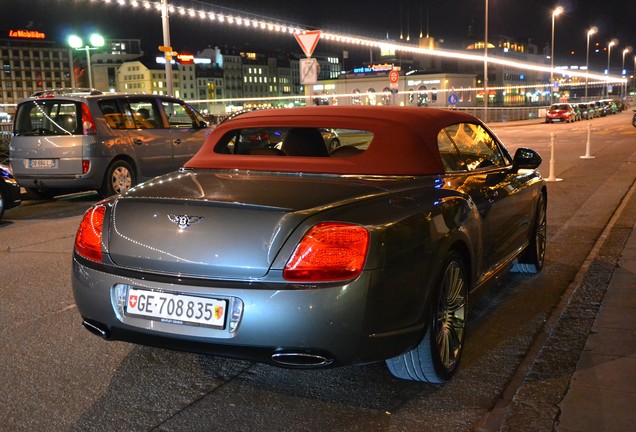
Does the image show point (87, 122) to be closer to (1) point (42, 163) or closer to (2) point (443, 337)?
(1) point (42, 163)

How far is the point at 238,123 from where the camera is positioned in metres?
4.87

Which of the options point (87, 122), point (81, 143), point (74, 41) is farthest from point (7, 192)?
point (74, 41)

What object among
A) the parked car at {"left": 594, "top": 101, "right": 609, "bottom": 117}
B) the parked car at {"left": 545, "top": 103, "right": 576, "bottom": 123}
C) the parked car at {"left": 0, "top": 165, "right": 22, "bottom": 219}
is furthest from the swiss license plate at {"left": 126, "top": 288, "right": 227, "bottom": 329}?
the parked car at {"left": 594, "top": 101, "right": 609, "bottom": 117}

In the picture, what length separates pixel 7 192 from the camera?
960cm

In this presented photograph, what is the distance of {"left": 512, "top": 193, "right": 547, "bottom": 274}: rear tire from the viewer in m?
5.96

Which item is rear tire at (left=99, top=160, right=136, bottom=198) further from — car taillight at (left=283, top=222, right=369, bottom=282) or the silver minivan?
car taillight at (left=283, top=222, right=369, bottom=282)

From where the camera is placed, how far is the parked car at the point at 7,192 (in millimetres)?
9531

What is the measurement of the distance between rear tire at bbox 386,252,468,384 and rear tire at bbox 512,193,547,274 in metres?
2.16

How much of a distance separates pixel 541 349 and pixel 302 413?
1652 mm

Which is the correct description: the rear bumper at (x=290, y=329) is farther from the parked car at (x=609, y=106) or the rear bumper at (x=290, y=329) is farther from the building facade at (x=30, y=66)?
the building facade at (x=30, y=66)

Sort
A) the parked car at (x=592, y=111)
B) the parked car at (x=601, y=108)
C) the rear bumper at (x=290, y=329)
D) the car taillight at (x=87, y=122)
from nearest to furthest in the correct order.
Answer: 1. the rear bumper at (x=290, y=329)
2. the car taillight at (x=87, y=122)
3. the parked car at (x=592, y=111)
4. the parked car at (x=601, y=108)

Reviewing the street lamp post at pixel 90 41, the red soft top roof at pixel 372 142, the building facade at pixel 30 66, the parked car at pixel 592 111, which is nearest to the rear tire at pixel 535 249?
the red soft top roof at pixel 372 142

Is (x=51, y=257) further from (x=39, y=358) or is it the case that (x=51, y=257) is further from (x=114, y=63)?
(x=114, y=63)

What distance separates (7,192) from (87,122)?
6.09 ft
